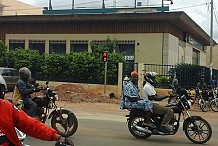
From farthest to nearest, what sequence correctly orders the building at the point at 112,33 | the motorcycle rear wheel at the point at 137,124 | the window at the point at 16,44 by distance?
the window at the point at 16,44 < the building at the point at 112,33 < the motorcycle rear wheel at the point at 137,124

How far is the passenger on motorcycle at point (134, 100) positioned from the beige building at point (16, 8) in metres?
46.4

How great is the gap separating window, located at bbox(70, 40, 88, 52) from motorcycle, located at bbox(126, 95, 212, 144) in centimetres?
2327

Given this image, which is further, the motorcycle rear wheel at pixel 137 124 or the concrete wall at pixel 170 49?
the concrete wall at pixel 170 49

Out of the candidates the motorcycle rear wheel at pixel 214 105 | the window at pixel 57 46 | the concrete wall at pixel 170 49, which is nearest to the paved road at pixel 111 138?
the motorcycle rear wheel at pixel 214 105

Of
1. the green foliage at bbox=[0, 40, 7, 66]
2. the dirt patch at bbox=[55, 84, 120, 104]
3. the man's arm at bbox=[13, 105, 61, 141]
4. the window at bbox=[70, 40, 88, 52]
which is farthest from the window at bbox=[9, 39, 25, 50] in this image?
the man's arm at bbox=[13, 105, 61, 141]

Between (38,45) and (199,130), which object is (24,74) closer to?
(199,130)

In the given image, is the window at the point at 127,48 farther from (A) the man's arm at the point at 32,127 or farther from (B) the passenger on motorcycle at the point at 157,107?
(A) the man's arm at the point at 32,127

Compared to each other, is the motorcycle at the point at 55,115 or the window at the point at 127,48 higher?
the window at the point at 127,48

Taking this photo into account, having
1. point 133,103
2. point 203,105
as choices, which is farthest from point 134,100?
point 203,105

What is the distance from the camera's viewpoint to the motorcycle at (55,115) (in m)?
9.34

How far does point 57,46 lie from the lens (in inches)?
1324

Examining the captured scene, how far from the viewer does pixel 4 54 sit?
2984 cm

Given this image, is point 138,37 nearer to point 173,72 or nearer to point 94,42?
point 94,42

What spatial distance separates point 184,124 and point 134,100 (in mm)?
1266
